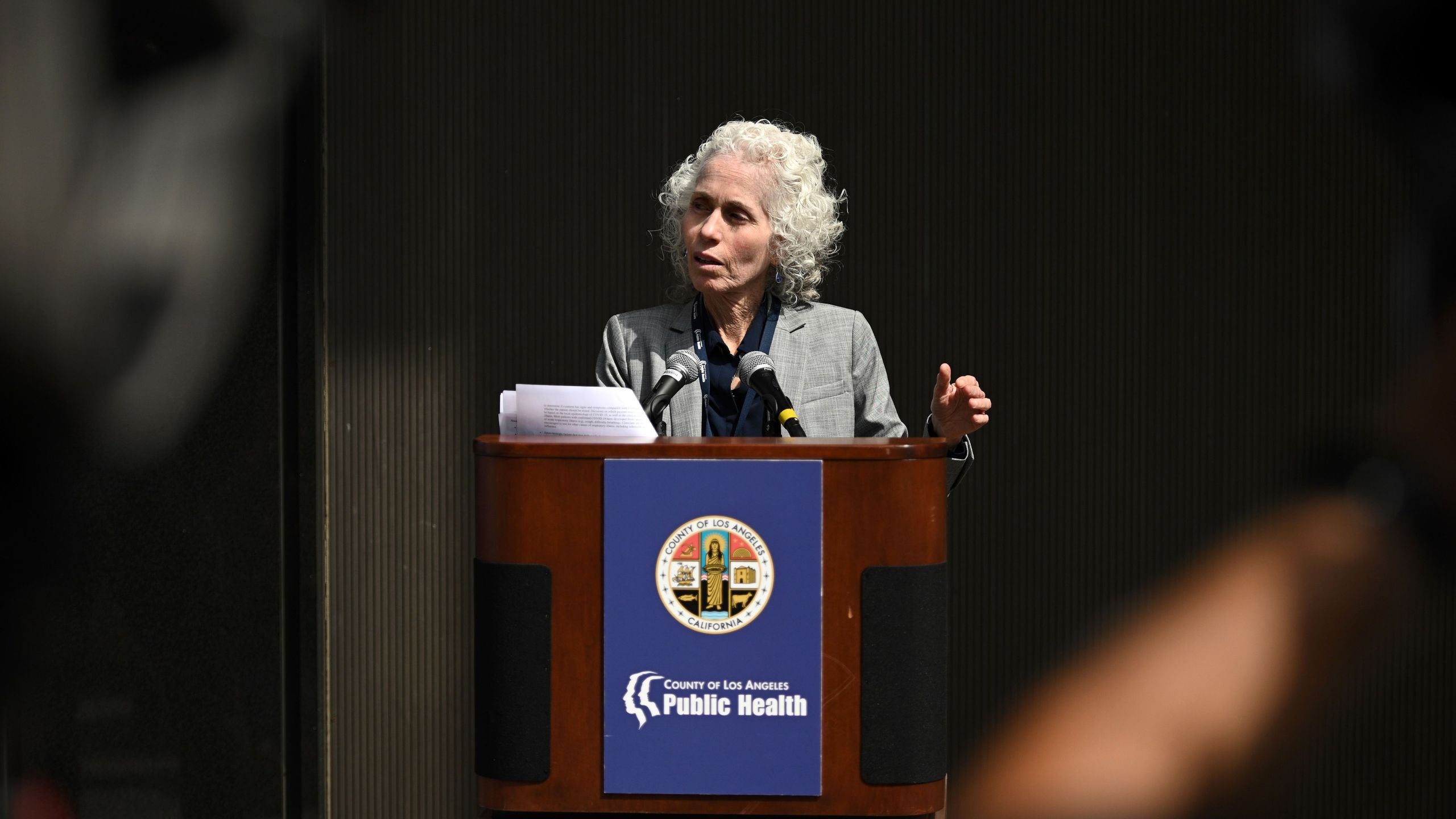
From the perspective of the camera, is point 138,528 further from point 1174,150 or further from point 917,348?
point 1174,150

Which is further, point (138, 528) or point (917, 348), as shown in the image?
point (917, 348)

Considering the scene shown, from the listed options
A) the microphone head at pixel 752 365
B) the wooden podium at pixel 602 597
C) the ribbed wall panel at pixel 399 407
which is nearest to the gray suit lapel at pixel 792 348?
the microphone head at pixel 752 365

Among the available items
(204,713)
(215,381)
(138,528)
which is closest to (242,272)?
(215,381)

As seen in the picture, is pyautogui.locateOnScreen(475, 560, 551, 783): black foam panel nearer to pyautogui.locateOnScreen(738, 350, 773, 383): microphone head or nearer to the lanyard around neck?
pyautogui.locateOnScreen(738, 350, 773, 383): microphone head

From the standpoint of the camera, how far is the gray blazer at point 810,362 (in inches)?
86.7

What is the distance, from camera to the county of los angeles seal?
144 centimetres

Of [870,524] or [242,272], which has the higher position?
[242,272]

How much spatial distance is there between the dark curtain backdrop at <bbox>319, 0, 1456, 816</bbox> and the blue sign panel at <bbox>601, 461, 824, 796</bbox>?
2.33 meters

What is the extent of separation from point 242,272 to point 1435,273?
3034 millimetres

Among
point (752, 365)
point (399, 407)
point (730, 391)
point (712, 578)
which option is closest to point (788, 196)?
point (730, 391)

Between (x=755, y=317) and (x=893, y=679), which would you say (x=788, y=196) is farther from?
(x=893, y=679)

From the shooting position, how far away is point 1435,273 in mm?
1246

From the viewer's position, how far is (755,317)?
2.31 metres

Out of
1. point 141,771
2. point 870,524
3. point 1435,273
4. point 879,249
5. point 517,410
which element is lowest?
point 141,771
